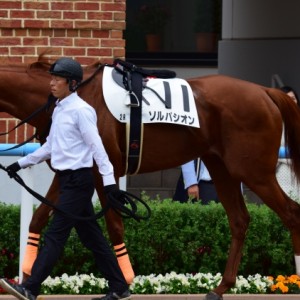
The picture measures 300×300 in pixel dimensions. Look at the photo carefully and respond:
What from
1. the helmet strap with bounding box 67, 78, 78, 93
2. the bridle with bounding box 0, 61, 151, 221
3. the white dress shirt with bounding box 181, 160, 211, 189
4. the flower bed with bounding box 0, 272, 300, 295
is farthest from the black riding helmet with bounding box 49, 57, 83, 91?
the white dress shirt with bounding box 181, 160, 211, 189

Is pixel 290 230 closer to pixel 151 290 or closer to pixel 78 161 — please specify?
pixel 151 290

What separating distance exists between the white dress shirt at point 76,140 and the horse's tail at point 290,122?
1.79 m

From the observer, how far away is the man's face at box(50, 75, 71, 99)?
895 centimetres

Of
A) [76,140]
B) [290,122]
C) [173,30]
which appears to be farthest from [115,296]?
[173,30]

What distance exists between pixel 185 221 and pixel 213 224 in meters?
0.23

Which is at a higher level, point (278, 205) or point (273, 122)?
point (273, 122)

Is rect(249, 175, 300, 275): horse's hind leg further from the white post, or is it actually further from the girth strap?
the white post

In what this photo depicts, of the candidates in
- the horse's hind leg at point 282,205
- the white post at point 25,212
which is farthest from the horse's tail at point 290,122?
the white post at point 25,212

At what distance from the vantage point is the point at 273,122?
32.8ft

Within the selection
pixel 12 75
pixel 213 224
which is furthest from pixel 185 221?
pixel 12 75

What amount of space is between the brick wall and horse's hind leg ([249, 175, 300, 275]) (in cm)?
257

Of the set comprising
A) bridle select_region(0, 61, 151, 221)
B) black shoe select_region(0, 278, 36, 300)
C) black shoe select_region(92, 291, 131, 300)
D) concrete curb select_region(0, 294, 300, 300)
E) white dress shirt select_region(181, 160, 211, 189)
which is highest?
bridle select_region(0, 61, 151, 221)

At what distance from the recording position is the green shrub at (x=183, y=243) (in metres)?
10.5

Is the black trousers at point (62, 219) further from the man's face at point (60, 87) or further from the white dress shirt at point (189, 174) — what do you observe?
the white dress shirt at point (189, 174)
